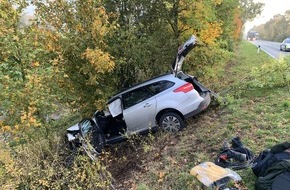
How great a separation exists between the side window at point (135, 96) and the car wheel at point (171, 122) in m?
0.82

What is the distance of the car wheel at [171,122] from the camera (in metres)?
8.20

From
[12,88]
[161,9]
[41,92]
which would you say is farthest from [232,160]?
[161,9]

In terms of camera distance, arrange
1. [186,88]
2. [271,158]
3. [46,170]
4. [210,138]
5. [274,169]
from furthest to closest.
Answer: [186,88] < [210,138] < [46,170] < [271,158] < [274,169]

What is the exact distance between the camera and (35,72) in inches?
305

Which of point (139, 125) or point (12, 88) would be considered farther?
point (139, 125)

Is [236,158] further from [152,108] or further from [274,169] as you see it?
[152,108]

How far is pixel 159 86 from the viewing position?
8.38 meters

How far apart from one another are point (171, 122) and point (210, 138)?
1.50m

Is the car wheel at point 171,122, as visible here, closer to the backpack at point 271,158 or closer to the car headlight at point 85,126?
the car headlight at point 85,126

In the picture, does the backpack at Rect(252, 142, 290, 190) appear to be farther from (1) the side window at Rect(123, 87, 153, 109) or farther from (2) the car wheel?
(1) the side window at Rect(123, 87, 153, 109)

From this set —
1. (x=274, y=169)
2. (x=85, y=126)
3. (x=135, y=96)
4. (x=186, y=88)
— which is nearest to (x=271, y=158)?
(x=274, y=169)

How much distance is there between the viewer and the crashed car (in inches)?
318

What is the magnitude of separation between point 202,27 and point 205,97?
3.58 m

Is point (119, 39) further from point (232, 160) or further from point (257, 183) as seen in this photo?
point (257, 183)
